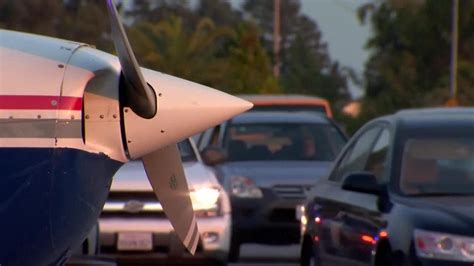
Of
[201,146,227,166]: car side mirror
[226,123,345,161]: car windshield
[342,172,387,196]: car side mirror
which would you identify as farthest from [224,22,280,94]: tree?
[342,172,387,196]: car side mirror

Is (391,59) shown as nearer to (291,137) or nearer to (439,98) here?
(439,98)

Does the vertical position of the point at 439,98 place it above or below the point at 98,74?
below

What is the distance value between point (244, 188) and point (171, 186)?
26.2 ft

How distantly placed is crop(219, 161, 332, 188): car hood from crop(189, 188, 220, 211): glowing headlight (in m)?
2.64

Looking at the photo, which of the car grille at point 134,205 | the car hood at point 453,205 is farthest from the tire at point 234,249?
the car hood at point 453,205

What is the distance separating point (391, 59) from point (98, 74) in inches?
1783

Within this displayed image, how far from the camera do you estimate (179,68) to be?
36562 millimetres

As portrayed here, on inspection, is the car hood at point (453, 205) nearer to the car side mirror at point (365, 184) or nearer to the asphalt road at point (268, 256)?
the car side mirror at point (365, 184)

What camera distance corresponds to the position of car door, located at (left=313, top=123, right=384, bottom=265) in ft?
33.8

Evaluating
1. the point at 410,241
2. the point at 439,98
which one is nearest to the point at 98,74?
the point at 410,241

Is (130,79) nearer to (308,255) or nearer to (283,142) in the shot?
(308,255)

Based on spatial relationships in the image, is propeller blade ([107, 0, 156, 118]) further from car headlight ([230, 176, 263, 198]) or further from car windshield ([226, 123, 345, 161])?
car windshield ([226, 123, 345, 161])

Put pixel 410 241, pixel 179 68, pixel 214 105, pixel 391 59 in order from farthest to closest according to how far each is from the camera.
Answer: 1. pixel 391 59
2. pixel 179 68
3. pixel 410 241
4. pixel 214 105

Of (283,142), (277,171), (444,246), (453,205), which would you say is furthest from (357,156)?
(283,142)
